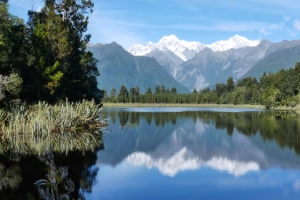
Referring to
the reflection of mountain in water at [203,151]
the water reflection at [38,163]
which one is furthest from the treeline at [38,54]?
the reflection of mountain in water at [203,151]

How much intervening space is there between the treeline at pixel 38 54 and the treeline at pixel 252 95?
2799 inches

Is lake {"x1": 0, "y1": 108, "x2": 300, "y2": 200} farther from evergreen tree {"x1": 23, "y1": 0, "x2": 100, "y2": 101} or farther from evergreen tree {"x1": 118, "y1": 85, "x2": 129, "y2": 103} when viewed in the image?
evergreen tree {"x1": 118, "y1": 85, "x2": 129, "y2": 103}

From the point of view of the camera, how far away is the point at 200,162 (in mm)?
20547

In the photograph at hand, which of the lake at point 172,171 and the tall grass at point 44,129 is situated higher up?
the tall grass at point 44,129

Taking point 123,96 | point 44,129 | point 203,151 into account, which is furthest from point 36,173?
point 123,96

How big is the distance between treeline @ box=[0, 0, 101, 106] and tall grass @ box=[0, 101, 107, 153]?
Answer: 1748 millimetres

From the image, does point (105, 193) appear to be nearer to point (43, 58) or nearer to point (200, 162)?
point (200, 162)

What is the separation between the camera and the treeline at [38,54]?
2834 cm

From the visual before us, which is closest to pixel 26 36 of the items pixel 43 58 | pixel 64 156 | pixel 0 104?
pixel 43 58

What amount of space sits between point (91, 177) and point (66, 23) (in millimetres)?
26857

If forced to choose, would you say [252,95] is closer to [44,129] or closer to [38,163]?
[44,129]

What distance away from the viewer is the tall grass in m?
24.5

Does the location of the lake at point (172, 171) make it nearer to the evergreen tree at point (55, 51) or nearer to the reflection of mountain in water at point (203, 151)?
the reflection of mountain in water at point (203, 151)

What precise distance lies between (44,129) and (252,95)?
364ft
